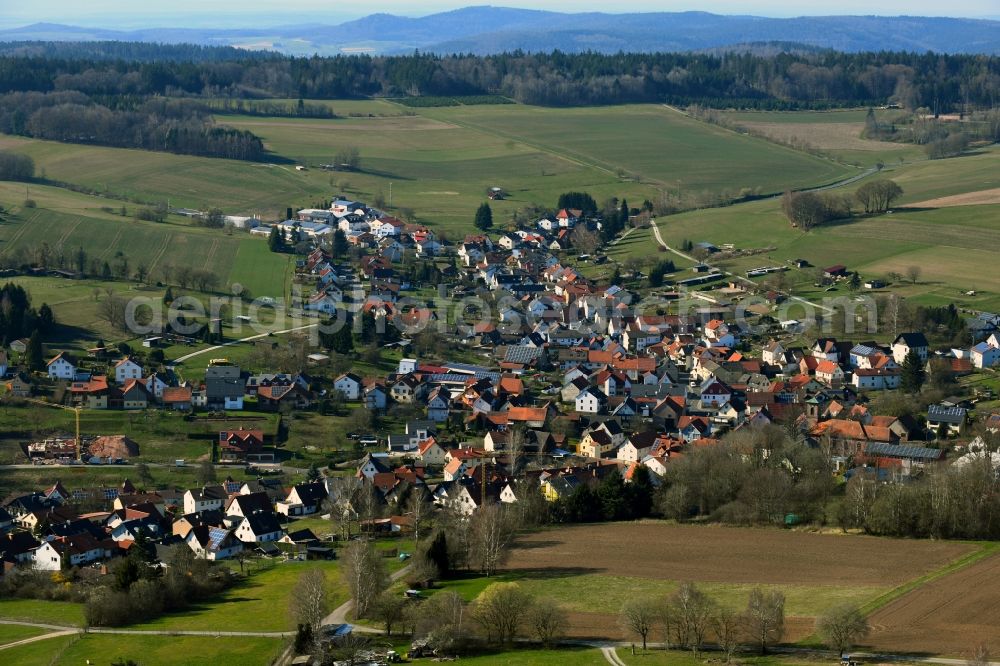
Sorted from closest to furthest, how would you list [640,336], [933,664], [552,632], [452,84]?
[933,664] → [552,632] → [640,336] → [452,84]

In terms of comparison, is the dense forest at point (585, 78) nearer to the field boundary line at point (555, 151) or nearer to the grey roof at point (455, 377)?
the field boundary line at point (555, 151)

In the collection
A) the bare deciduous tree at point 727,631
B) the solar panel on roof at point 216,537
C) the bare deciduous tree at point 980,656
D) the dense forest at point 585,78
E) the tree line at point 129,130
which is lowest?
the solar panel on roof at point 216,537

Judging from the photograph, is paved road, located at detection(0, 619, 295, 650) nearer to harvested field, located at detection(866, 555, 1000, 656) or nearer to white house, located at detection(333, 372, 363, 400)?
harvested field, located at detection(866, 555, 1000, 656)

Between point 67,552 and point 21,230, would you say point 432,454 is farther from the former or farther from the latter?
point 21,230

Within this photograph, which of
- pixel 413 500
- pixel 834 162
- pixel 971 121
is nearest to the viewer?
pixel 413 500

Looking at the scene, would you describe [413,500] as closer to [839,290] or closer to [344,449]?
[344,449]

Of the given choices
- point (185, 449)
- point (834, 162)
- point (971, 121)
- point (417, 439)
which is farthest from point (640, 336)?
point (971, 121)

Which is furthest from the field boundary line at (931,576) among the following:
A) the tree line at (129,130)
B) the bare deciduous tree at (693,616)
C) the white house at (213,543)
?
the tree line at (129,130)
